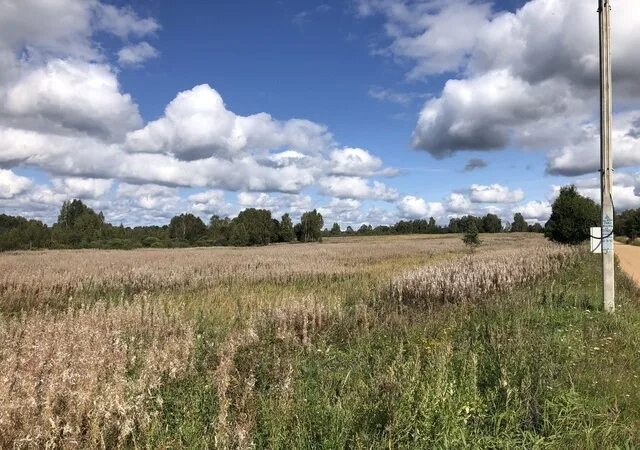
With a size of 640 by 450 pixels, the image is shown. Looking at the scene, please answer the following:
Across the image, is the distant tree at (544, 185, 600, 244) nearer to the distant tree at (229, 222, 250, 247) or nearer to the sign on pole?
the sign on pole

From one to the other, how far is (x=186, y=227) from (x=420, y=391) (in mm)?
122008

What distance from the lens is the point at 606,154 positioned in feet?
31.2

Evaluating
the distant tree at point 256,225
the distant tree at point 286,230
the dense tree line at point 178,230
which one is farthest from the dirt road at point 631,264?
the distant tree at point 286,230

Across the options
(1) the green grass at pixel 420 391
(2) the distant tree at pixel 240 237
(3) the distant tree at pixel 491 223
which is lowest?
(1) the green grass at pixel 420 391

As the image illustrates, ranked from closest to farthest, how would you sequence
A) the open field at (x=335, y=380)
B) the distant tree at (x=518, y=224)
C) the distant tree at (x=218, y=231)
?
the open field at (x=335, y=380), the distant tree at (x=218, y=231), the distant tree at (x=518, y=224)

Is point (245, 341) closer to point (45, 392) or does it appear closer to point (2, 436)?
point (45, 392)

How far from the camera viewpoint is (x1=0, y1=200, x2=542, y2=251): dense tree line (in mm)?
80750

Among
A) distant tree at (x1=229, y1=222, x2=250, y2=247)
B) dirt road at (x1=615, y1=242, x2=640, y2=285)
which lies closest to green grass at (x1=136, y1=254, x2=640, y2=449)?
dirt road at (x1=615, y1=242, x2=640, y2=285)

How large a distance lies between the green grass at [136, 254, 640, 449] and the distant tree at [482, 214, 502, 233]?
149 meters

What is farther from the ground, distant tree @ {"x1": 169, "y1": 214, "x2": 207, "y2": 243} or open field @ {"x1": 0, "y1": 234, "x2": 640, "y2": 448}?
distant tree @ {"x1": 169, "y1": 214, "x2": 207, "y2": 243}

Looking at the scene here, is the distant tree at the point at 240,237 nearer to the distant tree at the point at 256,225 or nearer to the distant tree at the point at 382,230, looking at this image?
the distant tree at the point at 256,225

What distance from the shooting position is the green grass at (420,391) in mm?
4387

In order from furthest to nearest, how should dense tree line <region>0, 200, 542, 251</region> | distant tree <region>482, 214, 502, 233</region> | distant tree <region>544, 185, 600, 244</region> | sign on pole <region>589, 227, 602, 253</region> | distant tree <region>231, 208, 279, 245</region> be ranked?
distant tree <region>482, 214, 502, 233</region> → distant tree <region>231, 208, 279, 245</region> → dense tree line <region>0, 200, 542, 251</region> → distant tree <region>544, 185, 600, 244</region> → sign on pole <region>589, 227, 602, 253</region>

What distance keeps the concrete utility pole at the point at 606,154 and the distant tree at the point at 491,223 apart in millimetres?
146686
